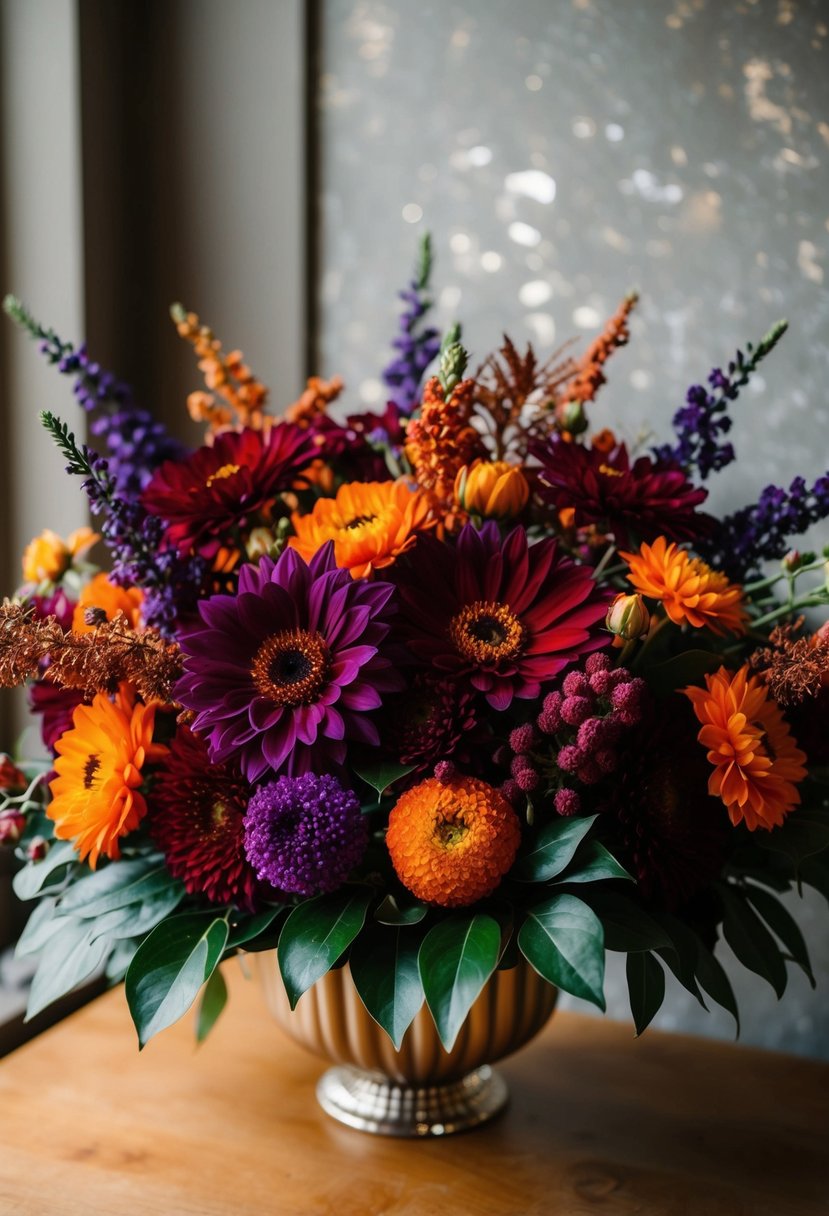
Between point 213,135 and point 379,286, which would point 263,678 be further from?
point 213,135

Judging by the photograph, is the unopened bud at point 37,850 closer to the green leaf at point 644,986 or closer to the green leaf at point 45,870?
the green leaf at point 45,870

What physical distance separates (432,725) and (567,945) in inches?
5.6

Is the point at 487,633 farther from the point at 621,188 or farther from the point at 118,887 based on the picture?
the point at 621,188

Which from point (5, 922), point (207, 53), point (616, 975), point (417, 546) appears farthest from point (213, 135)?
point (616, 975)

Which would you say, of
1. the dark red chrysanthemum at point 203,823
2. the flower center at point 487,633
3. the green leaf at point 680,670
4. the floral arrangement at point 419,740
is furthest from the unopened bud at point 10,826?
the green leaf at point 680,670

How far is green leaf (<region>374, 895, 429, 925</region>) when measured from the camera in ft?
2.09

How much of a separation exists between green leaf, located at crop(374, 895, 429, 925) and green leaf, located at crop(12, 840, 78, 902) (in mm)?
221

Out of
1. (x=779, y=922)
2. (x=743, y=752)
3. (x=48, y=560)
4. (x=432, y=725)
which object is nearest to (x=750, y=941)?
(x=779, y=922)

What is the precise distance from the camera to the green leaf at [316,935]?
61cm

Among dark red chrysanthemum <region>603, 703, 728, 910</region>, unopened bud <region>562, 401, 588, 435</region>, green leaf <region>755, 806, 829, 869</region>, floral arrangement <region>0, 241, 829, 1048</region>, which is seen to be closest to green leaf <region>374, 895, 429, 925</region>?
floral arrangement <region>0, 241, 829, 1048</region>

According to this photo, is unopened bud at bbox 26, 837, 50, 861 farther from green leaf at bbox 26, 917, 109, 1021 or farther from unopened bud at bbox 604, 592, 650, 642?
unopened bud at bbox 604, 592, 650, 642

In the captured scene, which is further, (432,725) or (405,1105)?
(405,1105)

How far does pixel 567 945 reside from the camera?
586mm

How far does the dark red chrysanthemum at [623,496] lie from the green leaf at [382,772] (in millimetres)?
200
